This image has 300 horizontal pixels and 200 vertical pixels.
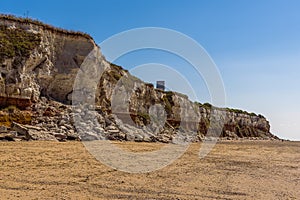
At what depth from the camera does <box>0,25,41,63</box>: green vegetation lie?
22812mm

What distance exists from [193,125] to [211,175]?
1622 inches

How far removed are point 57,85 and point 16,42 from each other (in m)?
4.63

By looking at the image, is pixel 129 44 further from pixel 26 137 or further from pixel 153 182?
pixel 153 182

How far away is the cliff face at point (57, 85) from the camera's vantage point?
72.3 ft

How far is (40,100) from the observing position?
24.2 metres

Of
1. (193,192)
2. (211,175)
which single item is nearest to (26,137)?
(211,175)

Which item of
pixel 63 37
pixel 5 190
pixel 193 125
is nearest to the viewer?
pixel 5 190

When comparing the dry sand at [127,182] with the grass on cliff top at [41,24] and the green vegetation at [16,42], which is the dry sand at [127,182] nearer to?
the green vegetation at [16,42]

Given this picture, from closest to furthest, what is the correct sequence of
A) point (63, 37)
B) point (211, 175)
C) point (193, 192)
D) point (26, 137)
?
point (193, 192) < point (211, 175) < point (26, 137) < point (63, 37)

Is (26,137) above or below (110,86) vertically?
below

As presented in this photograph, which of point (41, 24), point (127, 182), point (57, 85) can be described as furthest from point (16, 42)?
point (127, 182)

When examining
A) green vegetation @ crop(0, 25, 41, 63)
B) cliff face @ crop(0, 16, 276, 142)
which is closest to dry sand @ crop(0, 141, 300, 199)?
cliff face @ crop(0, 16, 276, 142)

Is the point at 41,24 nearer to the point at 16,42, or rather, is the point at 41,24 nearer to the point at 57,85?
the point at 16,42

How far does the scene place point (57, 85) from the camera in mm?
26453
